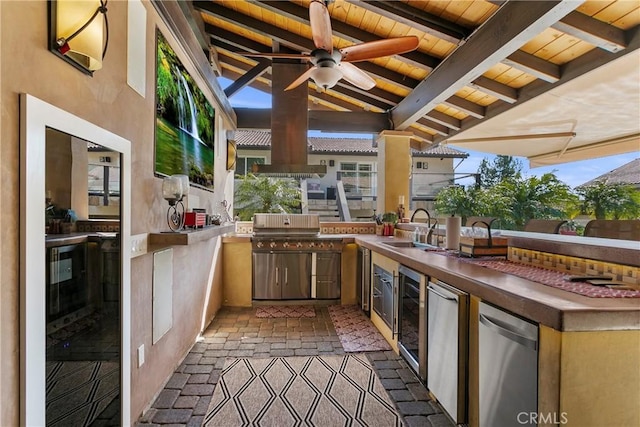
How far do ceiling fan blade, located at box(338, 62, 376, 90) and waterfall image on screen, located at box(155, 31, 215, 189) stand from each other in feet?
4.20

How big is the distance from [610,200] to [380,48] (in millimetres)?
3884

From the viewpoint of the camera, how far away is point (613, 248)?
Answer: 1422mm

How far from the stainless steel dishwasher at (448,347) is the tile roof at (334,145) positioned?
736 cm

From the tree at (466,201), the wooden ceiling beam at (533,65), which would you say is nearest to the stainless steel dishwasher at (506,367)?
the wooden ceiling beam at (533,65)

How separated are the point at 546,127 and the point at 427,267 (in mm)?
3168

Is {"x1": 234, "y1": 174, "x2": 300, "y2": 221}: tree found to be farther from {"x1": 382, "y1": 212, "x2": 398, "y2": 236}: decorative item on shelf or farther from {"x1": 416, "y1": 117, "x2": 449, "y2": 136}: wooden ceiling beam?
{"x1": 416, "y1": 117, "x2": 449, "y2": 136}: wooden ceiling beam

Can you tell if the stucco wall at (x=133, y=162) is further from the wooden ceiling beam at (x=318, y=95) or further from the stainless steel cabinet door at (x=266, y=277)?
the wooden ceiling beam at (x=318, y=95)

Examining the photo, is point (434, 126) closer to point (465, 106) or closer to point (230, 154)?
point (465, 106)

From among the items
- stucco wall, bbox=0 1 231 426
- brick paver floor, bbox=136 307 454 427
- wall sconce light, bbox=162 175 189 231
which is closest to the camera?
stucco wall, bbox=0 1 231 426

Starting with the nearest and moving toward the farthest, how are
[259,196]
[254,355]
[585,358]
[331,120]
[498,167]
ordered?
[585,358]
[254,355]
[331,120]
[259,196]
[498,167]

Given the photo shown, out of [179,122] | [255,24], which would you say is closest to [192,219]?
[179,122]

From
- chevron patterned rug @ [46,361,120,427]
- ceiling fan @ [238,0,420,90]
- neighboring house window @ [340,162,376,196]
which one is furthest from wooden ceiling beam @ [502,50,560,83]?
neighboring house window @ [340,162,376,196]

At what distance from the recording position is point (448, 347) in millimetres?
1744

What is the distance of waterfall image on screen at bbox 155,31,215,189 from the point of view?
2043 millimetres
